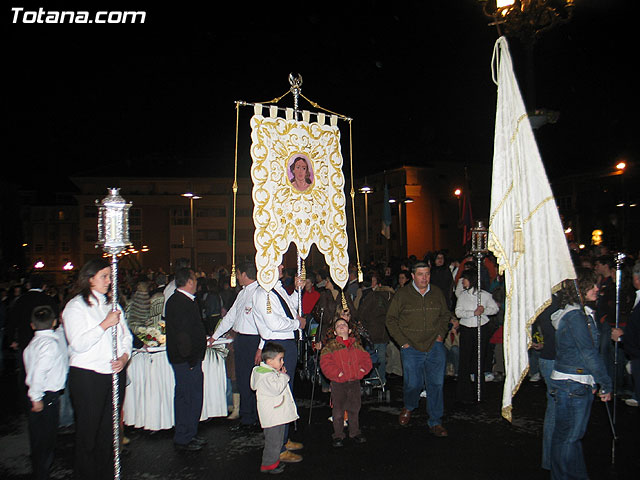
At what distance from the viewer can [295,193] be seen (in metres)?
7.35

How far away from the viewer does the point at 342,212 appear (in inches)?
311

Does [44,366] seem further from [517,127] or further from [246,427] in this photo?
[517,127]

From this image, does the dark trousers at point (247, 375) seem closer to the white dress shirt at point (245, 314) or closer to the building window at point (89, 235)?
the white dress shirt at point (245, 314)

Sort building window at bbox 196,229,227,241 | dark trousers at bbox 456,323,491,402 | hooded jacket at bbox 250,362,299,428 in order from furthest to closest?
1. building window at bbox 196,229,227,241
2. dark trousers at bbox 456,323,491,402
3. hooded jacket at bbox 250,362,299,428

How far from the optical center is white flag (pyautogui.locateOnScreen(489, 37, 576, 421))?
4.61 m

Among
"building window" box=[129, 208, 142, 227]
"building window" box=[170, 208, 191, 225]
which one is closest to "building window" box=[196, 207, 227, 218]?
"building window" box=[170, 208, 191, 225]

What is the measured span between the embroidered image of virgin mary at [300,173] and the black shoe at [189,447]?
11.3 feet

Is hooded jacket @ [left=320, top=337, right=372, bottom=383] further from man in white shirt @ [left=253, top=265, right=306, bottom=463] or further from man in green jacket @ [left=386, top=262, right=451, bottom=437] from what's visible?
man in green jacket @ [left=386, top=262, right=451, bottom=437]

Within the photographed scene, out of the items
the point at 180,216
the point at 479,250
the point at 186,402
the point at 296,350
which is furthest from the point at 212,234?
the point at 296,350

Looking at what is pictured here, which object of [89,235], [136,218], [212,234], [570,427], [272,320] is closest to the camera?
[570,427]

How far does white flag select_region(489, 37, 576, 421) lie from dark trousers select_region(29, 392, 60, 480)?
4.27 metres

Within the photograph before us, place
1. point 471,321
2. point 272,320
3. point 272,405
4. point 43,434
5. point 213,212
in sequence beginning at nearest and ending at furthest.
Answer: point 43,434
point 272,405
point 272,320
point 471,321
point 213,212

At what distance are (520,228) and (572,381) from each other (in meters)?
1.42

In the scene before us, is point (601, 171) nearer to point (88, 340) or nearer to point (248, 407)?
point (248, 407)
